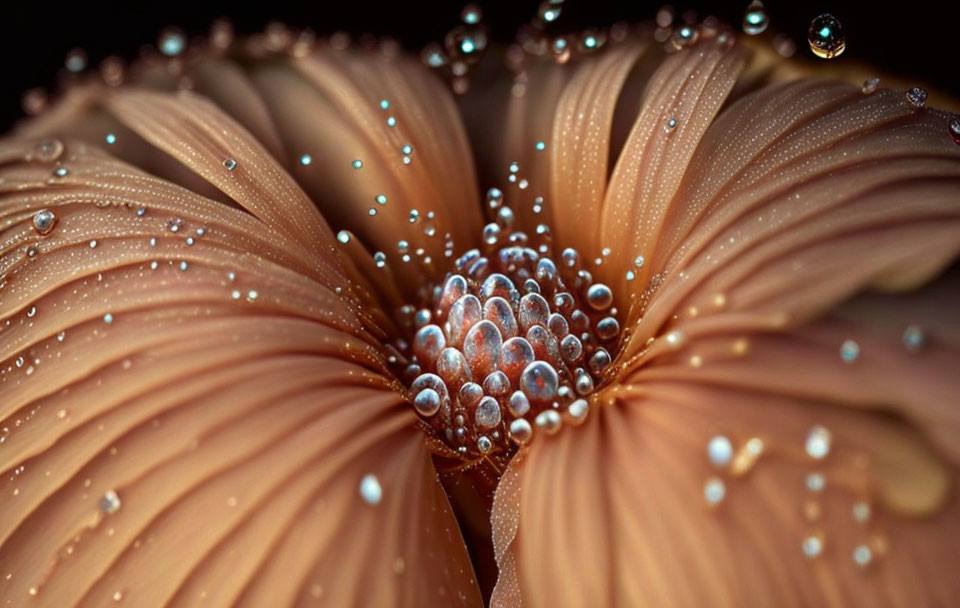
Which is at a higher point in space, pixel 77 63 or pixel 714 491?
pixel 77 63

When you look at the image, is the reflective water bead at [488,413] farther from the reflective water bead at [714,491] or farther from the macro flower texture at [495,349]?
the reflective water bead at [714,491]

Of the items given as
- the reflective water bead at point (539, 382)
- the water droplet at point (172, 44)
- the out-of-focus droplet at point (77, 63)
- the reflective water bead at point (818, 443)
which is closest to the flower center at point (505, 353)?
the reflective water bead at point (539, 382)

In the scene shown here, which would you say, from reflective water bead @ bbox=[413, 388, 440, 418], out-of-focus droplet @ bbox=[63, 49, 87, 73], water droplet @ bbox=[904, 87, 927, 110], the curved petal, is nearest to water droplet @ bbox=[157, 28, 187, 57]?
out-of-focus droplet @ bbox=[63, 49, 87, 73]

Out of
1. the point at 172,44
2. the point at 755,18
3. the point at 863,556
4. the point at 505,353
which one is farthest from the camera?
the point at 172,44

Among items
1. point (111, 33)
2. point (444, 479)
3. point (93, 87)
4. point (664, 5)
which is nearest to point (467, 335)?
point (444, 479)

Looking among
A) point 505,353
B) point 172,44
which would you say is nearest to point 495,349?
point 505,353

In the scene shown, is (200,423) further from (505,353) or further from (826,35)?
(826,35)

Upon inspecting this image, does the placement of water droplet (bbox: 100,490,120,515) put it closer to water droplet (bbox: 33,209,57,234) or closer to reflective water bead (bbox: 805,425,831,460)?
water droplet (bbox: 33,209,57,234)

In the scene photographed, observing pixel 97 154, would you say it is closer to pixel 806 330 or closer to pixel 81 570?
pixel 81 570
